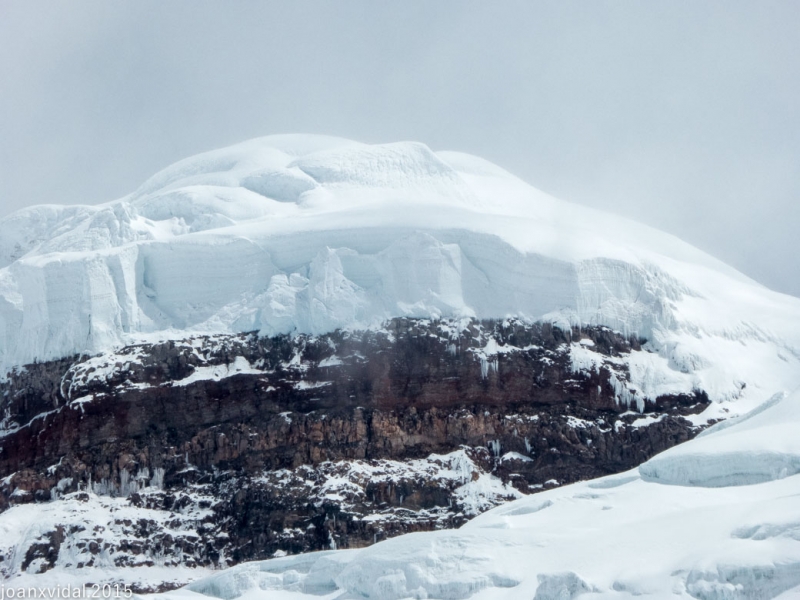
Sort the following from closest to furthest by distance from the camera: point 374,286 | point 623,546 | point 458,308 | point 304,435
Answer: point 623,546
point 304,435
point 458,308
point 374,286

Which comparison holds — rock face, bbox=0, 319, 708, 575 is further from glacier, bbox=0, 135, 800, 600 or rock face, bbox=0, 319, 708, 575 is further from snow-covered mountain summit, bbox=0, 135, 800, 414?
snow-covered mountain summit, bbox=0, 135, 800, 414

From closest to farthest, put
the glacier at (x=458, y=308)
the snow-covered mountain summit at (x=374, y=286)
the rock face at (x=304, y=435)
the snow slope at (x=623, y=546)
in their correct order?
the snow slope at (x=623, y=546) → the glacier at (x=458, y=308) → the rock face at (x=304, y=435) → the snow-covered mountain summit at (x=374, y=286)

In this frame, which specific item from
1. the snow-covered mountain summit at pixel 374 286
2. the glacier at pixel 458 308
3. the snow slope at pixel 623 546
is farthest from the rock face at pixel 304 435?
the snow slope at pixel 623 546

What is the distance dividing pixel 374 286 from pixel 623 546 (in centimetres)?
3672

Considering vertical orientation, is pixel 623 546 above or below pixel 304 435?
below

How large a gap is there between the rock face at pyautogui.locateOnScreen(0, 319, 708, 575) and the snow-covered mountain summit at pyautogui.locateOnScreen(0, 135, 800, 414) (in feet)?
5.44

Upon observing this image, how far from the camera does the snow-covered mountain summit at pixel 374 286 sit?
88688 mm

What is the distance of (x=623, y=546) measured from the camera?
188 feet

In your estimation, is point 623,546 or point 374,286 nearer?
A: point 623,546

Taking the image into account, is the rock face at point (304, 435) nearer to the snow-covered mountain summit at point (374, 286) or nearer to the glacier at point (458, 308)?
the glacier at point (458, 308)

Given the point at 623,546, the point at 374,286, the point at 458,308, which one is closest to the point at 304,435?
the point at 374,286

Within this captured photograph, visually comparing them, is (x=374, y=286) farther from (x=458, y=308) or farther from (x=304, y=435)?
(x=304, y=435)

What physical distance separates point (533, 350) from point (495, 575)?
31139 mm

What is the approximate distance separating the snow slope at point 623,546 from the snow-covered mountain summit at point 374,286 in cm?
2126
